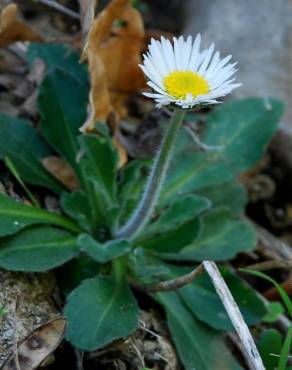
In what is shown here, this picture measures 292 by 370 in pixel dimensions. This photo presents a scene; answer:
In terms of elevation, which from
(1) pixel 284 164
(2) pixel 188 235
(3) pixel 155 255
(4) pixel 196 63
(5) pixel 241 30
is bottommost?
(3) pixel 155 255

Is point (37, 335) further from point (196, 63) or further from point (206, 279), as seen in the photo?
point (196, 63)

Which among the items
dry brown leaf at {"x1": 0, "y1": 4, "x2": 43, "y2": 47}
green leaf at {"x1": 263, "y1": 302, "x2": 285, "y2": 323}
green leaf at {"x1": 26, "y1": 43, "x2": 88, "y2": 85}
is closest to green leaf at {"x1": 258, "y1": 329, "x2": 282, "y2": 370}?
green leaf at {"x1": 263, "y1": 302, "x2": 285, "y2": 323}

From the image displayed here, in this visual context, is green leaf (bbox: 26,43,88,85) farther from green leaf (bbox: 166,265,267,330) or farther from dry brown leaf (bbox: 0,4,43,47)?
green leaf (bbox: 166,265,267,330)

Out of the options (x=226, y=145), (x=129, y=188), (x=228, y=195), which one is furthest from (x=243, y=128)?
(x=129, y=188)

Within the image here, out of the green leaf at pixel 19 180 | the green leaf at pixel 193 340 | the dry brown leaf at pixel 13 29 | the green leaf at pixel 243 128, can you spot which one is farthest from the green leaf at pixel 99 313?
the dry brown leaf at pixel 13 29

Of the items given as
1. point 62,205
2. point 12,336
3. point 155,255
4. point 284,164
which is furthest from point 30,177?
point 284,164

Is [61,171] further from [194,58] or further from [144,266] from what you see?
[194,58]

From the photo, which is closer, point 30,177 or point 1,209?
point 1,209
